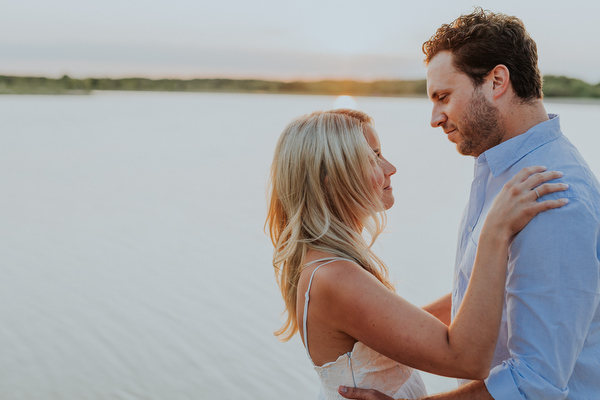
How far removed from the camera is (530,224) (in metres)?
1.88

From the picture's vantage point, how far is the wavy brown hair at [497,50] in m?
2.20

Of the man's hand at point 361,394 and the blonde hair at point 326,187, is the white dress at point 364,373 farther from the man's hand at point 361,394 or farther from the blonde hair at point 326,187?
the blonde hair at point 326,187

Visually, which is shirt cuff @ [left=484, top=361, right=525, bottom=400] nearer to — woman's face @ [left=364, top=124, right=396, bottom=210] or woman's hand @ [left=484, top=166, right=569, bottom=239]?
woman's hand @ [left=484, top=166, right=569, bottom=239]

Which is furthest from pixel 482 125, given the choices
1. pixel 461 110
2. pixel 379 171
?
pixel 379 171

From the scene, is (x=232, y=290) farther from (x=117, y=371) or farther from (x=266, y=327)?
(x=117, y=371)

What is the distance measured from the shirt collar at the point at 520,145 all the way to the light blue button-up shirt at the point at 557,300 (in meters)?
0.07

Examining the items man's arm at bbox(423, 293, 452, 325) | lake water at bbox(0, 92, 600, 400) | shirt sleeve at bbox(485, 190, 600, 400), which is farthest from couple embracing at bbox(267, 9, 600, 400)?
lake water at bbox(0, 92, 600, 400)

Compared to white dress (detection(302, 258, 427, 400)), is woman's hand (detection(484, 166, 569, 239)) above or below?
above

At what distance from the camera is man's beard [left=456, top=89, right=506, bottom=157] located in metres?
2.21

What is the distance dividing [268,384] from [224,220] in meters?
4.87

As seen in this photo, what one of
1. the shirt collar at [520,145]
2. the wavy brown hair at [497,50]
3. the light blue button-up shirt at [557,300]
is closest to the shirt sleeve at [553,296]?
the light blue button-up shirt at [557,300]

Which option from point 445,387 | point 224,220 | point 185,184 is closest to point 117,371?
point 445,387

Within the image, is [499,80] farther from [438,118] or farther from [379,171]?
[379,171]

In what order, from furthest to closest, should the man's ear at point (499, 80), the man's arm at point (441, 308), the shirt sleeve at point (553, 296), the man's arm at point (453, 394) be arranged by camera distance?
the man's arm at point (441, 308)
the man's ear at point (499, 80)
the man's arm at point (453, 394)
the shirt sleeve at point (553, 296)
